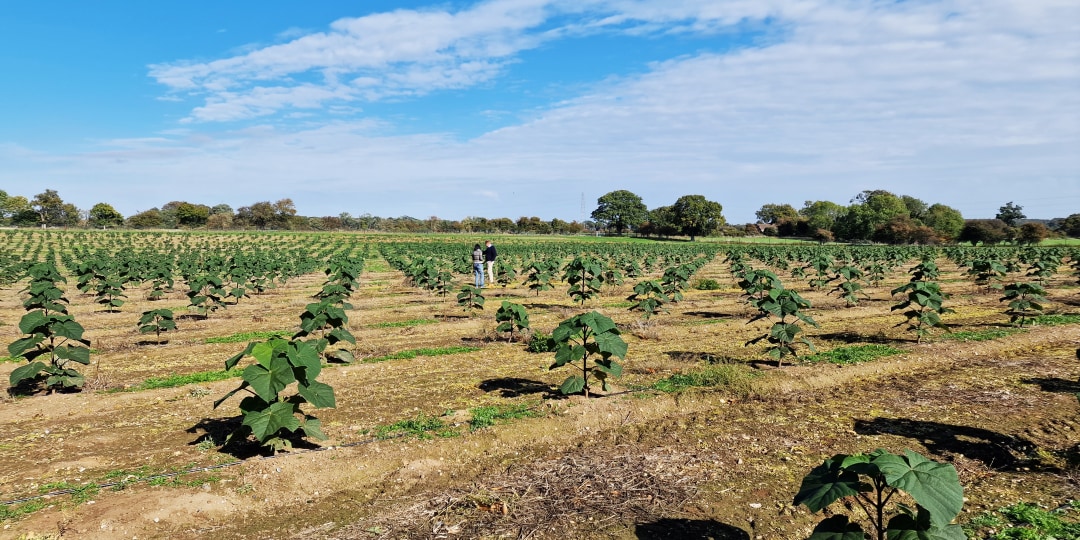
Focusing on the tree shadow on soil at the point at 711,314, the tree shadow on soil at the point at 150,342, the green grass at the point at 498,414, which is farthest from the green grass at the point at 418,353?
the tree shadow on soil at the point at 711,314

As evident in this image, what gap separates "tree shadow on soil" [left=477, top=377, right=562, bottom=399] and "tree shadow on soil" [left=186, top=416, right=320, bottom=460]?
10.7 ft

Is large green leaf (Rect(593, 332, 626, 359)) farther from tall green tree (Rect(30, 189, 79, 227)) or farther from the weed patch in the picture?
tall green tree (Rect(30, 189, 79, 227))

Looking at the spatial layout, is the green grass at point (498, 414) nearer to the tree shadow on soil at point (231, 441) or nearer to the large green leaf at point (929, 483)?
the tree shadow on soil at point (231, 441)

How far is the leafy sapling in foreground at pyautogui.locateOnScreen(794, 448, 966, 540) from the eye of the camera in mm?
3203

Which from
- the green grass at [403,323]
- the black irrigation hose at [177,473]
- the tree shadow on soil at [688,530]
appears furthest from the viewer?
the green grass at [403,323]

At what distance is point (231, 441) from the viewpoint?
6887 millimetres

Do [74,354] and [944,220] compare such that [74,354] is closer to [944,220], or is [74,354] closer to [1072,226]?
[944,220]

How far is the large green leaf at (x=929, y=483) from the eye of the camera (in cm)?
316

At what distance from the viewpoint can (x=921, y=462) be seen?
347 cm

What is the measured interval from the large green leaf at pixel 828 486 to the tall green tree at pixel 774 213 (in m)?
185

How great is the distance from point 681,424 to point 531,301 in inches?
531

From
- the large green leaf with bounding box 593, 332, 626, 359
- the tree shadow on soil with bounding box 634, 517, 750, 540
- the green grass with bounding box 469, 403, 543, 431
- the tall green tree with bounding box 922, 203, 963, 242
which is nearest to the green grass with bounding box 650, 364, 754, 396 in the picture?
the large green leaf with bounding box 593, 332, 626, 359

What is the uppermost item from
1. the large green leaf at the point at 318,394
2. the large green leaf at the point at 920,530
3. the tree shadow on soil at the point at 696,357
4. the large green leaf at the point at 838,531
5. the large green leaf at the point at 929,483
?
the large green leaf at the point at 929,483

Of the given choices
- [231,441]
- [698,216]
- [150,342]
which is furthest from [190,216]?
[231,441]
